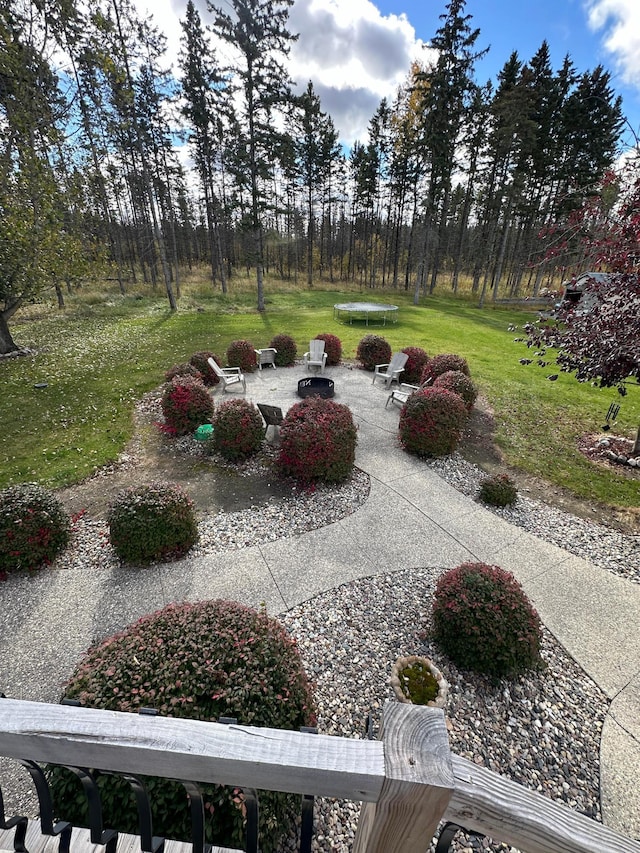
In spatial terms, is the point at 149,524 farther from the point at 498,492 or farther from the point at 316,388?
the point at 316,388

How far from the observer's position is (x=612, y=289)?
521 centimetres

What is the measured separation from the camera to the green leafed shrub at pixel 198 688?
5.21 ft

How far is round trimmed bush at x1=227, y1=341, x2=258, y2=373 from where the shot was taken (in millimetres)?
10664

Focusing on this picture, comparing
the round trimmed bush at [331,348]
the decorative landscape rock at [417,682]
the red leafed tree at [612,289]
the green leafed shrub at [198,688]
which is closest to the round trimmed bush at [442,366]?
the red leafed tree at [612,289]

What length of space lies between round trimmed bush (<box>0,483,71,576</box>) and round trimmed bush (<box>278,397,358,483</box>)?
117 inches

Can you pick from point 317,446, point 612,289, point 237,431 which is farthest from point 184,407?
point 612,289

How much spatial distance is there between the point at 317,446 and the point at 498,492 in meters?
2.73

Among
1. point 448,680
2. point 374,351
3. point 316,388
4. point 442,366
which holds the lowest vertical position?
point 448,680

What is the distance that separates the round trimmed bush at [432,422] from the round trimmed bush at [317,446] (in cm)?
123

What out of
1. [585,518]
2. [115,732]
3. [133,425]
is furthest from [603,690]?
[133,425]

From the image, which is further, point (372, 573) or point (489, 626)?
point (372, 573)

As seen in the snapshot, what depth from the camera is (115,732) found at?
0.98 m

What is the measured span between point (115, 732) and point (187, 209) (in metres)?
36.4

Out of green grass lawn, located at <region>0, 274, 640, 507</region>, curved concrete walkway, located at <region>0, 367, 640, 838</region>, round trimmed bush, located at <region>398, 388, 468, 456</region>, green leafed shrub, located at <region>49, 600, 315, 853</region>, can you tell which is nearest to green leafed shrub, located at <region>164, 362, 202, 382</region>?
green grass lawn, located at <region>0, 274, 640, 507</region>
